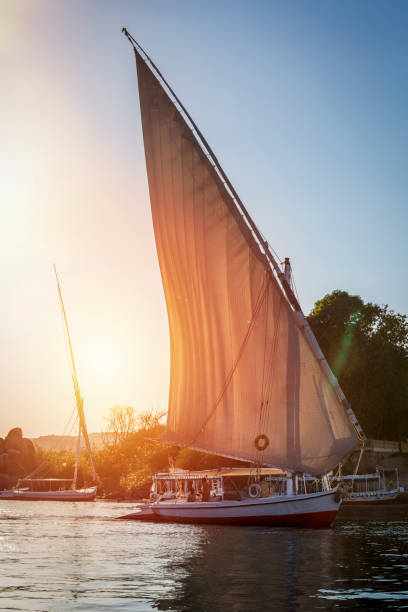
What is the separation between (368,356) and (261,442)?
1565 inches

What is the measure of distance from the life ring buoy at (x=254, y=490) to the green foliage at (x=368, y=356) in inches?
1345

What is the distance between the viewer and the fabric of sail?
32.1 meters

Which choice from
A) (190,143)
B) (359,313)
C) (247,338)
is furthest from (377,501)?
(190,143)

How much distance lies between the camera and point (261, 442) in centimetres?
3303

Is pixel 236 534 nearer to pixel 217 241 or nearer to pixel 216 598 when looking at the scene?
pixel 217 241

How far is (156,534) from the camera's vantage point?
105 ft

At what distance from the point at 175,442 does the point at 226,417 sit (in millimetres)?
3563

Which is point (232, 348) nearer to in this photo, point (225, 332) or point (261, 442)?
point (225, 332)

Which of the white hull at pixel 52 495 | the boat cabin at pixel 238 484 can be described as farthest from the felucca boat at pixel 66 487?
the boat cabin at pixel 238 484

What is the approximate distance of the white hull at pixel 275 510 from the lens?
33.8 meters

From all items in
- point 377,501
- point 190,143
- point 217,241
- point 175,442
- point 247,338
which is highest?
point 190,143

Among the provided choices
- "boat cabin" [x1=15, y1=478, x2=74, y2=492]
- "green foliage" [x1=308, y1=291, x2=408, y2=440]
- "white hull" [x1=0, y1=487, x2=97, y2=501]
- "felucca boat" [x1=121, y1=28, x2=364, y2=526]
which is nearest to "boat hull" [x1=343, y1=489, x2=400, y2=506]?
"green foliage" [x1=308, y1=291, x2=408, y2=440]

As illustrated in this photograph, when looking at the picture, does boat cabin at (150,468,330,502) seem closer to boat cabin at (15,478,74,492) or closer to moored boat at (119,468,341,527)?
moored boat at (119,468,341,527)

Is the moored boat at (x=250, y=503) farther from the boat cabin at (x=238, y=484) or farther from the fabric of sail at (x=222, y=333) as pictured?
the fabric of sail at (x=222, y=333)
